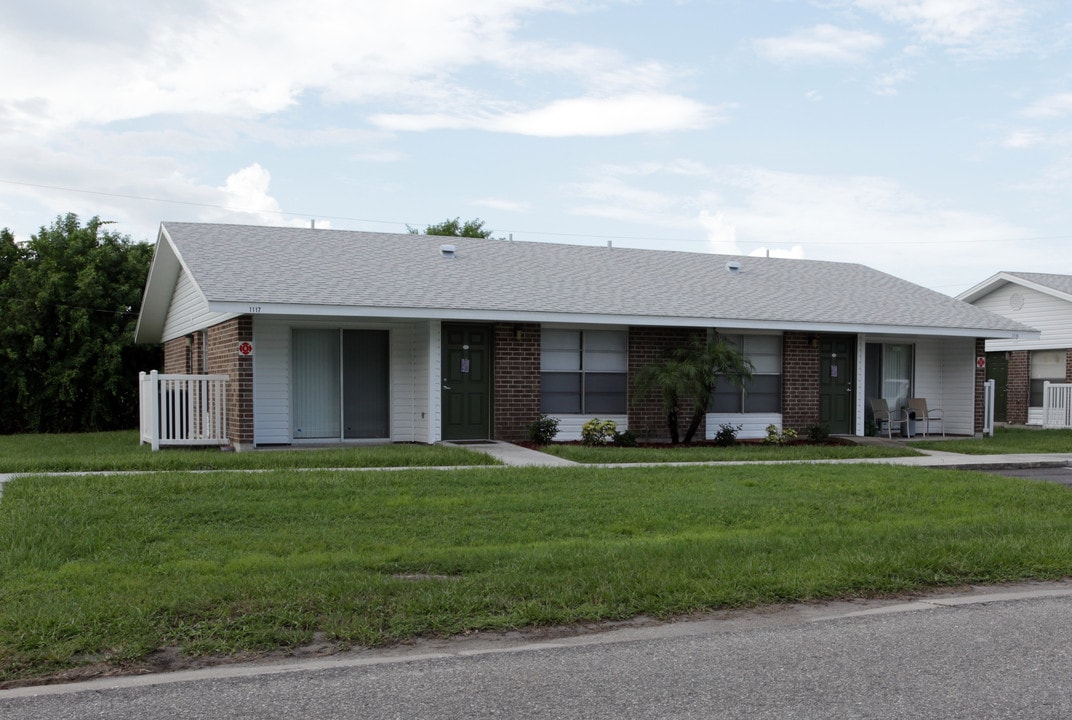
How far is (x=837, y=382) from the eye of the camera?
67.3 feet

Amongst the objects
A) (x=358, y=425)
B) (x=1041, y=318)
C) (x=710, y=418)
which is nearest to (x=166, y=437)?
(x=358, y=425)

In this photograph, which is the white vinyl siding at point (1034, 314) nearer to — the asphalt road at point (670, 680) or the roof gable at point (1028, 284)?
the roof gable at point (1028, 284)

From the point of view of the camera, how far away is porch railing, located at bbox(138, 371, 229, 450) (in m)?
16.6

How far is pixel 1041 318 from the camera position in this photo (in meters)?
27.4

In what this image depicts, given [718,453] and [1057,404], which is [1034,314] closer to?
[1057,404]

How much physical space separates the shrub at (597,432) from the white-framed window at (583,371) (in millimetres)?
712

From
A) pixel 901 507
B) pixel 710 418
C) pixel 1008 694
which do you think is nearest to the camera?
pixel 1008 694

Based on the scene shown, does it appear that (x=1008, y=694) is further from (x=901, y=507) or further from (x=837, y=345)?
(x=837, y=345)

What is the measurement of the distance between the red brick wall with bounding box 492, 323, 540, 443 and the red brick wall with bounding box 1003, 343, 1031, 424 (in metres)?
16.3

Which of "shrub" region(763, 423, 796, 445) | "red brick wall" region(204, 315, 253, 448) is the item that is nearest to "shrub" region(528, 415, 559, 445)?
"shrub" region(763, 423, 796, 445)

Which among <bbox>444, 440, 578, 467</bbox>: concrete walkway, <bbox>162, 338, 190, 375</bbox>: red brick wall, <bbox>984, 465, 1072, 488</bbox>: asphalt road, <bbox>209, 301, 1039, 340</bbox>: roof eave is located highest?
<bbox>209, 301, 1039, 340</bbox>: roof eave

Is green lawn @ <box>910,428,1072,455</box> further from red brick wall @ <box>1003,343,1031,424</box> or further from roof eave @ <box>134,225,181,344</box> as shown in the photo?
roof eave @ <box>134,225,181,344</box>

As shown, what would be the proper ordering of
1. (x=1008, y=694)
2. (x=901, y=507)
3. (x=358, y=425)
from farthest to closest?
(x=358, y=425)
(x=901, y=507)
(x=1008, y=694)

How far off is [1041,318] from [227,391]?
21397 mm
